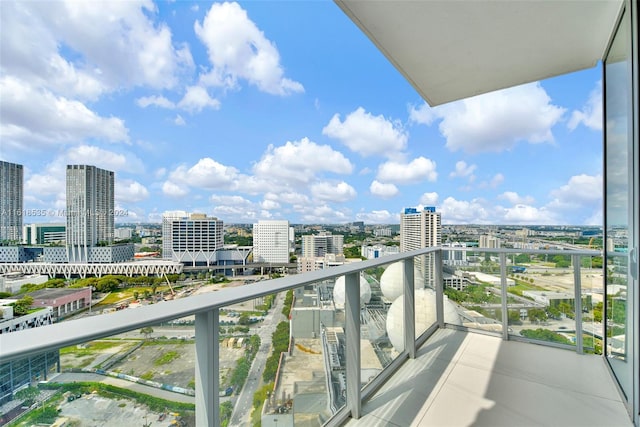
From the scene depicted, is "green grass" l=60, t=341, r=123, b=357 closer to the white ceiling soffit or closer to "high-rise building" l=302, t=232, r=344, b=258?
the white ceiling soffit

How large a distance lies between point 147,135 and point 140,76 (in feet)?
24.5

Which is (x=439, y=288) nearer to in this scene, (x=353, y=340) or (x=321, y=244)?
(x=353, y=340)

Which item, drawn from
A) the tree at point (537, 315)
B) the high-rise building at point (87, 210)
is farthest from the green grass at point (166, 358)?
the high-rise building at point (87, 210)

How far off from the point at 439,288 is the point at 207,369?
9.63ft

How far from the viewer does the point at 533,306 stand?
2.90 meters

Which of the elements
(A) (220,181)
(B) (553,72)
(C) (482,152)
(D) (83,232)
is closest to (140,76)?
(A) (220,181)

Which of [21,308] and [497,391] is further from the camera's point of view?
[21,308]

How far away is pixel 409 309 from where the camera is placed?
2.63 meters

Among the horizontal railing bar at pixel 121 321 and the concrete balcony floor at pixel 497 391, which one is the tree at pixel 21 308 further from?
the concrete balcony floor at pixel 497 391

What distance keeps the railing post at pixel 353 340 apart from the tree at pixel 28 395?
1415 millimetres

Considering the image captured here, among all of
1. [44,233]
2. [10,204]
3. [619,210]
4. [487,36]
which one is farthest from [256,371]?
[44,233]

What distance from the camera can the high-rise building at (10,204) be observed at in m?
13.9

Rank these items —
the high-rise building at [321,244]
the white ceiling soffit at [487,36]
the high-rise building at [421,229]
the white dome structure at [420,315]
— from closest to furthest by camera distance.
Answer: the white ceiling soffit at [487,36]
the white dome structure at [420,315]
the high-rise building at [421,229]
the high-rise building at [321,244]

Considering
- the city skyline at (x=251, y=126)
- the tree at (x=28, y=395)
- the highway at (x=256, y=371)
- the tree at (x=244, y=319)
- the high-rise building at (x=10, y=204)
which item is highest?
the city skyline at (x=251, y=126)
